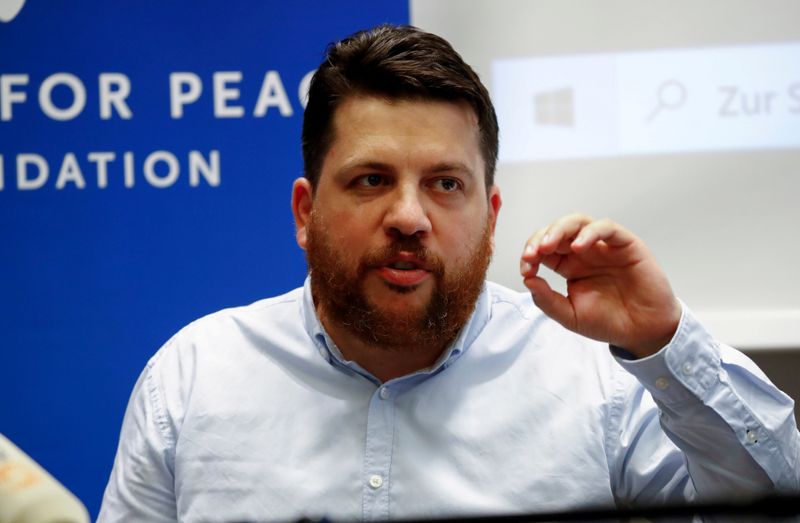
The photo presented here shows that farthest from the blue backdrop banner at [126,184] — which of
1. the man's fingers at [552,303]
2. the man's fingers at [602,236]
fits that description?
the man's fingers at [602,236]

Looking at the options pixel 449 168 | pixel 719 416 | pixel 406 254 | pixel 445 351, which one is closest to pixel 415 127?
pixel 449 168

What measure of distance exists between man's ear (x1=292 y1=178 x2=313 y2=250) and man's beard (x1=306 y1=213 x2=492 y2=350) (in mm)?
125

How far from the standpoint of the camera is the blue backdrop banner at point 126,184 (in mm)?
2473

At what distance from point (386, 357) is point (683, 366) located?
485 millimetres

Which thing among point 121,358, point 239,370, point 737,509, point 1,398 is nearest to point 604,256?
point 239,370

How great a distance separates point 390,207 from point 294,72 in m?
1.05

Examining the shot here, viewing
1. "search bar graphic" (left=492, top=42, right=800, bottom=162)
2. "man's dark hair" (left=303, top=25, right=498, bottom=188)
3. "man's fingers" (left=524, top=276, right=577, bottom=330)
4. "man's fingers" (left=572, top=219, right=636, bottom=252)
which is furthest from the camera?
"search bar graphic" (left=492, top=42, right=800, bottom=162)

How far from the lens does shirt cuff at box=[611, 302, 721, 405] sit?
136cm

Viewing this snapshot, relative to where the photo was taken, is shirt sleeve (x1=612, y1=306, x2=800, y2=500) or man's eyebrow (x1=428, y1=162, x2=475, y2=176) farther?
man's eyebrow (x1=428, y1=162, x2=475, y2=176)

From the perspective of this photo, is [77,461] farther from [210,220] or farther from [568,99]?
[568,99]

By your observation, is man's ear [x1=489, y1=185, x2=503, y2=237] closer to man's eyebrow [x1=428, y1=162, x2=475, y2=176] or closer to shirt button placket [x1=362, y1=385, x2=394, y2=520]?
man's eyebrow [x1=428, y1=162, x2=475, y2=176]

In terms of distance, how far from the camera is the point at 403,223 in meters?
1.51

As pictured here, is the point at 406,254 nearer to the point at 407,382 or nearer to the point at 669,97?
the point at 407,382

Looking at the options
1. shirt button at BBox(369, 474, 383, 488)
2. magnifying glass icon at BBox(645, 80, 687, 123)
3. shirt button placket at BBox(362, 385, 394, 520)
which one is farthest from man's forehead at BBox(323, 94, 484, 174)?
magnifying glass icon at BBox(645, 80, 687, 123)
